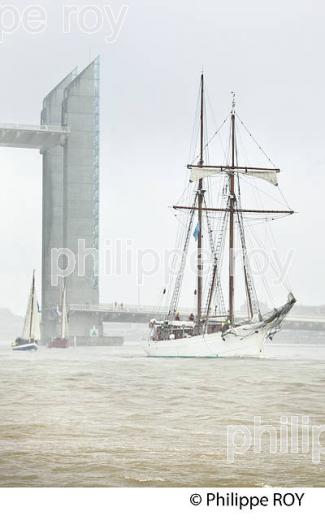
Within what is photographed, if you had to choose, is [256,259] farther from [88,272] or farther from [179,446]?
[88,272]

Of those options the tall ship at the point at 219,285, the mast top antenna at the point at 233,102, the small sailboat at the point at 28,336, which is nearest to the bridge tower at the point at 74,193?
the small sailboat at the point at 28,336

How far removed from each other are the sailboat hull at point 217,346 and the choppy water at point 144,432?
33.3 ft

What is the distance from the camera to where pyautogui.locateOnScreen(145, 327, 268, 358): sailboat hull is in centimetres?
2652

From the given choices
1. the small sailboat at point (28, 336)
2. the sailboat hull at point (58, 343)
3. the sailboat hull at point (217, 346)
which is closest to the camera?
the sailboat hull at point (217, 346)

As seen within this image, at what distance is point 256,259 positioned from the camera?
59.8ft

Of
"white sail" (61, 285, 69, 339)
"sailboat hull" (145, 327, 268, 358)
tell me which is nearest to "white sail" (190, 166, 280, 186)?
"sailboat hull" (145, 327, 268, 358)

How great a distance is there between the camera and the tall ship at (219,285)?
1927 cm

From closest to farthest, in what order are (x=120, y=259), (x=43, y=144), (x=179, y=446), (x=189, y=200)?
(x=179, y=446)
(x=120, y=259)
(x=189, y=200)
(x=43, y=144)

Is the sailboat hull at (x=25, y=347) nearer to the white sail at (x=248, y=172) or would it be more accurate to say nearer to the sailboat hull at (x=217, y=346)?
the sailboat hull at (x=217, y=346)

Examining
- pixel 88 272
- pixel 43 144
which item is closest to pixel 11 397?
pixel 43 144

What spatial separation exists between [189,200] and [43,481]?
16.3 meters

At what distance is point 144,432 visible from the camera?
9.31 m

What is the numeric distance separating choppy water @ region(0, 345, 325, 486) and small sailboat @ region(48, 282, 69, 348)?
23.4 m

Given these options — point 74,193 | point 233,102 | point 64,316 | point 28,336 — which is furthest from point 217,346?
point 74,193
